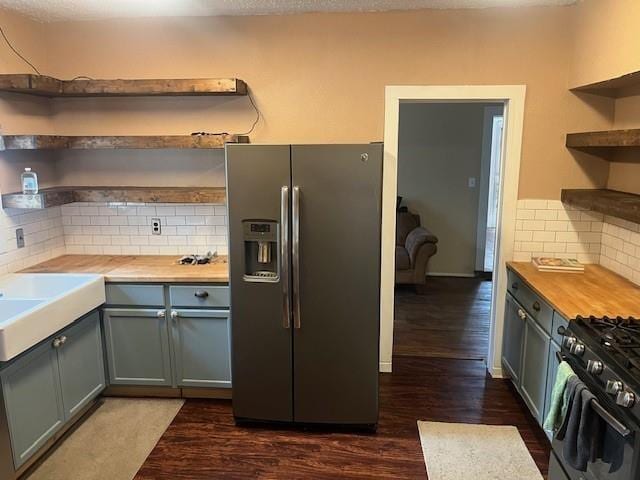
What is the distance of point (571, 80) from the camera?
3.05m

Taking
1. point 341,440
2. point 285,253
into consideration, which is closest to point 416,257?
point 341,440

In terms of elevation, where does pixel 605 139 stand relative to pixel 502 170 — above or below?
above

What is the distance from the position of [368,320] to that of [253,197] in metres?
0.95

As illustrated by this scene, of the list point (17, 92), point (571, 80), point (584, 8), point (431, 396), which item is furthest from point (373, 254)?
point (17, 92)

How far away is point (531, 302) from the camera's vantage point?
283 cm

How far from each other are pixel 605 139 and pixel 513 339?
4.45 ft

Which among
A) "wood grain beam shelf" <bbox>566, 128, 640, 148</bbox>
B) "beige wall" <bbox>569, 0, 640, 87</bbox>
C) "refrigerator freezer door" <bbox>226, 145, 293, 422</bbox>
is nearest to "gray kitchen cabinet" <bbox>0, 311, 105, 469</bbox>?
"refrigerator freezer door" <bbox>226, 145, 293, 422</bbox>

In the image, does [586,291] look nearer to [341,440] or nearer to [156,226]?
[341,440]

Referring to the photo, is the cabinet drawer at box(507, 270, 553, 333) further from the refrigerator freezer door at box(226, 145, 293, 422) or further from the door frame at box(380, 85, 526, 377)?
the refrigerator freezer door at box(226, 145, 293, 422)

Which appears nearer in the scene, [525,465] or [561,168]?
[525,465]

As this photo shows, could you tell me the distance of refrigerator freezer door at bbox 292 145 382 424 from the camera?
8.42ft

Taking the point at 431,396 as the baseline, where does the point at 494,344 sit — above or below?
above

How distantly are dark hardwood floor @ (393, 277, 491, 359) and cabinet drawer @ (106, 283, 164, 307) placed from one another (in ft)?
6.44

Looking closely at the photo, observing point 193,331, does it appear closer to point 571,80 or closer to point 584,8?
point 571,80
